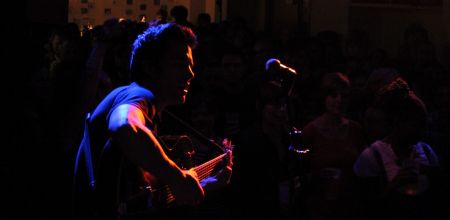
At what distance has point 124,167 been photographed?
114 inches

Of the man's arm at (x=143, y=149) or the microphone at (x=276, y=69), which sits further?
the microphone at (x=276, y=69)

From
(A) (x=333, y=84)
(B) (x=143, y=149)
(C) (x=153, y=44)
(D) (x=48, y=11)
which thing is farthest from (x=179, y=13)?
(B) (x=143, y=149)

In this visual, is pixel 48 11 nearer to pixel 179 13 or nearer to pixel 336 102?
pixel 179 13

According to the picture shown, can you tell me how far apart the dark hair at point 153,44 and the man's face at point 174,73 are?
3cm

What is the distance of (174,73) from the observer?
311cm

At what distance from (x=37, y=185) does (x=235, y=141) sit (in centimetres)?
166

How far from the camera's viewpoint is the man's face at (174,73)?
309 cm

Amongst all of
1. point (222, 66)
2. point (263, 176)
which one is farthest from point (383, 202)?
point (222, 66)

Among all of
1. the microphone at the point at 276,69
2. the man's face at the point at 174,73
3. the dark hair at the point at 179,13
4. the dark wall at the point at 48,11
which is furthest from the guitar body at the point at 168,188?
the dark hair at the point at 179,13

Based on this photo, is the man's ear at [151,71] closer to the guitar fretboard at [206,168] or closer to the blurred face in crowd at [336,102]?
the guitar fretboard at [206,168]

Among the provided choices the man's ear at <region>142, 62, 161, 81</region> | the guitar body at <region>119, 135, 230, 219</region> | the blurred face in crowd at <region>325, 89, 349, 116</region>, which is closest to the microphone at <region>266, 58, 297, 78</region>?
the guitar body at <region>119, 135, 230, 219</region>

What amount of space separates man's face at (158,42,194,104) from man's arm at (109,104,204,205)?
389 millimetres

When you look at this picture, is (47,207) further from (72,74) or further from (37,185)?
(72,74)

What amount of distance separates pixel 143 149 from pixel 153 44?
0.67m
